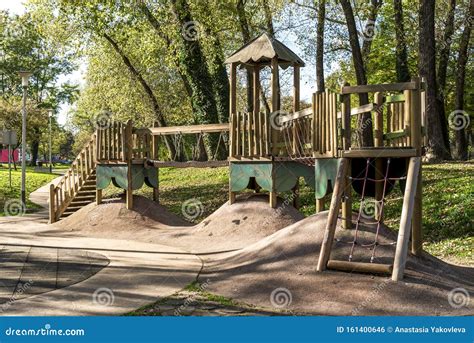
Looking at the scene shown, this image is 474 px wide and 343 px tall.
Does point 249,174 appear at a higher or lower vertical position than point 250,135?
lower

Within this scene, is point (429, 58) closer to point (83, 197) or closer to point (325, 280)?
point (83, 197)

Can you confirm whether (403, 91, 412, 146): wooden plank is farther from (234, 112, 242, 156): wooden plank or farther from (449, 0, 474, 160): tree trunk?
(449, 0, 474, 160): tree trunk

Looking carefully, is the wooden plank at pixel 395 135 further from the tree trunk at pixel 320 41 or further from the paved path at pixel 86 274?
the tree trunk at pixel 320 41

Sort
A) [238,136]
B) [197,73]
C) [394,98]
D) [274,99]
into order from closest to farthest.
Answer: [394,98]
[238,136]
[274,99]
[197,73]

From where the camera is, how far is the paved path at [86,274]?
27.7 feet

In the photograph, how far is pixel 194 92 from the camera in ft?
89.4

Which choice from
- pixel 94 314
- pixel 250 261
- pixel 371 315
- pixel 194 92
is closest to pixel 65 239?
pixel 250 261

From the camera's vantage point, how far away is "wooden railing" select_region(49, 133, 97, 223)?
20.7m

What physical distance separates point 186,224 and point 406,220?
10424mm

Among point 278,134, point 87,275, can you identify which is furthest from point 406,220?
point 278,134

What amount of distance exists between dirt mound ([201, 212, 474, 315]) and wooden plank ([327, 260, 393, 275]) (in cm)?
10

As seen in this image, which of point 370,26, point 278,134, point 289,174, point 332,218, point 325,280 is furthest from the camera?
point 370,26

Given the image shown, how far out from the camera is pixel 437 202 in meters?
16.4

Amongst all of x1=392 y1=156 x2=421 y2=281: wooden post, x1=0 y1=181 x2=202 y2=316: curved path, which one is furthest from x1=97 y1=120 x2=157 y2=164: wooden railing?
x1=392 y1=156 x2=421 y2=281: wooden post
